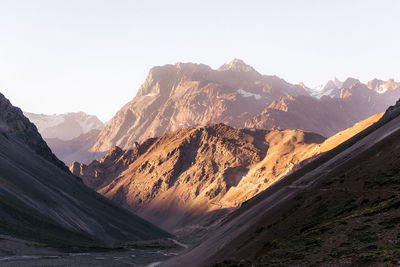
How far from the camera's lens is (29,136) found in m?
177

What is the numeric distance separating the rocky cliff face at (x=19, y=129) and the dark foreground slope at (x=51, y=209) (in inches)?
22.6

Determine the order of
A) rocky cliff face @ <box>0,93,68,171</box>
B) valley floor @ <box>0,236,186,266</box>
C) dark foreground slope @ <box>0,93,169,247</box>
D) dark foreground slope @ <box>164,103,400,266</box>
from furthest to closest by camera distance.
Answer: rocky cliff face @ <box>0,93,68,171</box> < dark foreground slope @ <box>0,93,169,247</box> < valley floor @ <box>0,236,186,266</box> < dark foreground slope @ <box>164,103,400,266</box>

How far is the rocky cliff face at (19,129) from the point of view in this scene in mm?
167875

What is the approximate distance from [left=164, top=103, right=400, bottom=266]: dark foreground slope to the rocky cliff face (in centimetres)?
13822

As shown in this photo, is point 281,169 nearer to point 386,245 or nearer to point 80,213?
point 80,213

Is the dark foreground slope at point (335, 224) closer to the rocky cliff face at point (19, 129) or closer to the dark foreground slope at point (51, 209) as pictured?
the dark foreground slope at point (51, 209)

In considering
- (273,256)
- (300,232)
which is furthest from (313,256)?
(300,232)

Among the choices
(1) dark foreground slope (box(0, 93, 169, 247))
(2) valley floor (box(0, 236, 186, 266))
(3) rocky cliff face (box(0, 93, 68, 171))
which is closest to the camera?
(2) valley floor (box(0, 236, 186, 266))

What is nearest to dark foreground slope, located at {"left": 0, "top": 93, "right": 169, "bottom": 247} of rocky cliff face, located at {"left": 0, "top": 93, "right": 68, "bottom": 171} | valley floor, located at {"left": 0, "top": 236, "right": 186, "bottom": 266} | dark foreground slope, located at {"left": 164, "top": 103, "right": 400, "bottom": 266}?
rocky cliff face, located at {"left": 0, "top": 93, "right": 68, "bottom": 171}

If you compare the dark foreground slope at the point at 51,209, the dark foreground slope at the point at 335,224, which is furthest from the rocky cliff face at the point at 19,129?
the dark foreground slope at the point at 335,224

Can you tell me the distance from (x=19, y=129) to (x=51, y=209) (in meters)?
80.4

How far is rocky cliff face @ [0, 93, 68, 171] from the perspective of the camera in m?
168

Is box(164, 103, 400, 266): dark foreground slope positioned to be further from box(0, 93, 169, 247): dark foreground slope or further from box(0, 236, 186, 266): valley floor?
box(0, 93, 169, 247): dark foreground slope

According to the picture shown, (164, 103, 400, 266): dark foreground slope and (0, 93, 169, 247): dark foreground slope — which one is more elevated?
(0, 93, 169, 247): dark foreground slope
